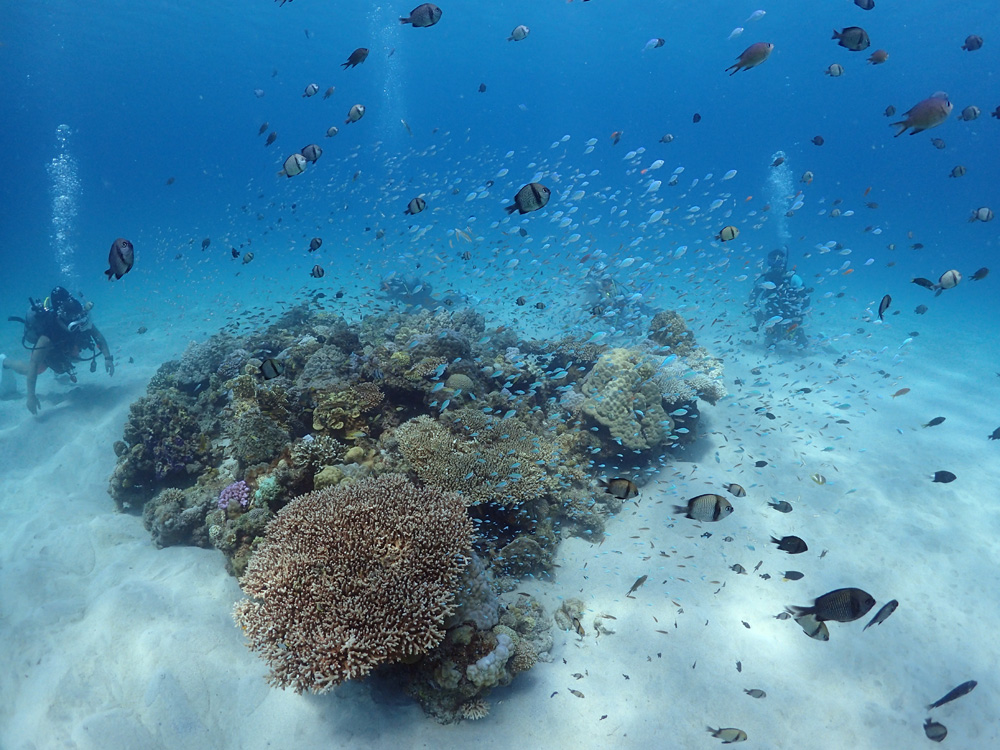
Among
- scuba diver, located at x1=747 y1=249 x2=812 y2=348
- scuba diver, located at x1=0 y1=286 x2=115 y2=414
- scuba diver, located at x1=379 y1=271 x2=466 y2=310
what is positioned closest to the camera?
scuba diver, located at x1=0 y1=286 x2=115 y2=414

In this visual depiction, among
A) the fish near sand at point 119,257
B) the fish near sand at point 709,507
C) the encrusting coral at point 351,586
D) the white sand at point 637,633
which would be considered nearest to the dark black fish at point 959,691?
the white sand at point 637,633

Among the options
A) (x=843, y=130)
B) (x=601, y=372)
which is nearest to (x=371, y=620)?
(x=601, y=372)

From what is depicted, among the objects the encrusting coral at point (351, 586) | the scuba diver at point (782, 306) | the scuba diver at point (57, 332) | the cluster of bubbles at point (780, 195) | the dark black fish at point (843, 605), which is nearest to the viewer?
the dark black fish at point (843, 605)

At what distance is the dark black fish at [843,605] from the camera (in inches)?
133

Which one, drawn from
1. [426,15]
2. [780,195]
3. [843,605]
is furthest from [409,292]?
[780,195]

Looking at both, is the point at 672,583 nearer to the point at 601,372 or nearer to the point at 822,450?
the point at 601,372

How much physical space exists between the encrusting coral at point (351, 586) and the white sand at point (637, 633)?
96 centimetres

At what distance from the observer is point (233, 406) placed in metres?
8.10

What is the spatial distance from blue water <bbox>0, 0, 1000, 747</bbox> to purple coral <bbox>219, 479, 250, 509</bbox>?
8.85 meters

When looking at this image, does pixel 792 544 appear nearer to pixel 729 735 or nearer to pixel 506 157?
pixel 729 735

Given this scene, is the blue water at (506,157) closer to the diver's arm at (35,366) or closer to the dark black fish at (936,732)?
the diver's arm at (35,366)

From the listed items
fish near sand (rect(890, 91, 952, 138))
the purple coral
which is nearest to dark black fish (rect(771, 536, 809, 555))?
fish near sand (rect(890, 91, 952, 138))

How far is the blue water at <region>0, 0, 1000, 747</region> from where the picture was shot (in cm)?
2047

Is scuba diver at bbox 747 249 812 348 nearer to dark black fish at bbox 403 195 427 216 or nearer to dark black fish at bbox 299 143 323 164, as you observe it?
dark black fish at bbox 403 195 427 216
